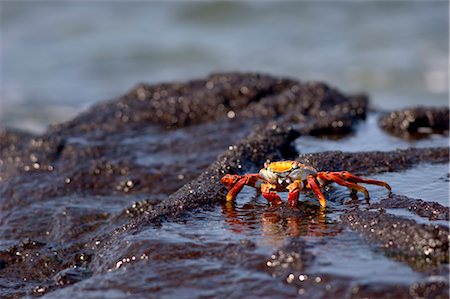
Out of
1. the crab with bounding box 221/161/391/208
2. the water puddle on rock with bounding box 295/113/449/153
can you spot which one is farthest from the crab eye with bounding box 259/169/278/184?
the water puddle on rock with bounding box 295/113/449/153

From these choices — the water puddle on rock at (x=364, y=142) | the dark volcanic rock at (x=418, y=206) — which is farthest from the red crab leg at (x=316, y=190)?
the water puddle on rock at (x=364, y=142)

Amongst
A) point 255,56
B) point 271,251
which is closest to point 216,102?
point 271,251

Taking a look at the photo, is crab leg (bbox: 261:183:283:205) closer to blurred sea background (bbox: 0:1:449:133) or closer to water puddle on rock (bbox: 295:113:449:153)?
water puddle on rock (bbox: 295:113:449:153)

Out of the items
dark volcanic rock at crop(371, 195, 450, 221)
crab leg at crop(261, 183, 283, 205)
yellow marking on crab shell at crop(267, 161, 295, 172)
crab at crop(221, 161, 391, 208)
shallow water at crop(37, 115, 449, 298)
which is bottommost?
shallow water at crop(37, 115, 449, 298)

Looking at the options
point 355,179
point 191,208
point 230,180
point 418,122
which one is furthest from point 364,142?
point 191,208

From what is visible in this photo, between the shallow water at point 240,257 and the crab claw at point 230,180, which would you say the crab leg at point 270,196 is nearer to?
the shallow water at point 240,257

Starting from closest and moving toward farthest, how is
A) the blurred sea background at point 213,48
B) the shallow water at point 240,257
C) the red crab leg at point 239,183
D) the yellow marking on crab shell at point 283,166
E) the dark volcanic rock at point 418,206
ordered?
the shallow water at point 240,257 → the dark volcanic rock at point 418,206 → the yellow marking on crab shell at point 283,166 → the red crab leg at point 239,183 → the blurred sea background at point 213,48
